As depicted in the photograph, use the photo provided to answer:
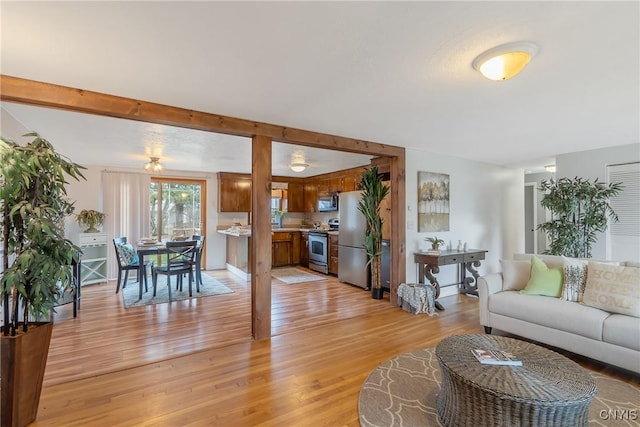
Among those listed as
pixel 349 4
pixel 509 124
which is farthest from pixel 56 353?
pixel 509 124

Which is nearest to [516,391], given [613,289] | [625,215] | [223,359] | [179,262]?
[613,289]

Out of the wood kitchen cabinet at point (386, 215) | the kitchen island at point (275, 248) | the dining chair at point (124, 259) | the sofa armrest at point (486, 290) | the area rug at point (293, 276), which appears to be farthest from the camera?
the kitchen island at point (275, 248)

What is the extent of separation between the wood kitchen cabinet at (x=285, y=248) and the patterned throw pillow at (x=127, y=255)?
2893mm

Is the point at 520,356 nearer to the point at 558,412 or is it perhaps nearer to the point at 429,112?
the point at 558,412

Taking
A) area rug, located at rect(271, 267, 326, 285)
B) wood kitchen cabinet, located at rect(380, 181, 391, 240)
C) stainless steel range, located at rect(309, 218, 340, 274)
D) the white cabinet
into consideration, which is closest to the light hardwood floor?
wood kitchen cabinet, located at rect(380, 181, 391, 240)

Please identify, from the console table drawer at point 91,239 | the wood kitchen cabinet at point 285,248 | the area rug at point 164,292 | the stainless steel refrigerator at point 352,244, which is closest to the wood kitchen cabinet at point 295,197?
the wood kitchen cabinet at point 285,248

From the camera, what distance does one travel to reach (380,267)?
15.8 ft

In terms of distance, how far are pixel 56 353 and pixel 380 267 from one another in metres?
3.97

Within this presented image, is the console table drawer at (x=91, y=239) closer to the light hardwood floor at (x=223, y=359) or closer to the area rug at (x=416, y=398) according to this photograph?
the light hardwood floor at (x=223, y=359)

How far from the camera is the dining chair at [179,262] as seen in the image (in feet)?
14.6

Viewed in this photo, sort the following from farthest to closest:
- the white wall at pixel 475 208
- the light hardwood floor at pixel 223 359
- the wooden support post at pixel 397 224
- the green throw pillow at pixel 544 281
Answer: the white wall at pixel 475 208 < the wooden support post at pixel 397 224 < the green throw pillow at pixel 544 281 < the light hardwood floor at pixel 223 359

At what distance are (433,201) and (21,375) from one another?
186 inches

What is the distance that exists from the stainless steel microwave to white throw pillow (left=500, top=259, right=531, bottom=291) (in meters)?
3.96

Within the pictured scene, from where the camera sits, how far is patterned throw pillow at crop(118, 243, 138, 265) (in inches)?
189
